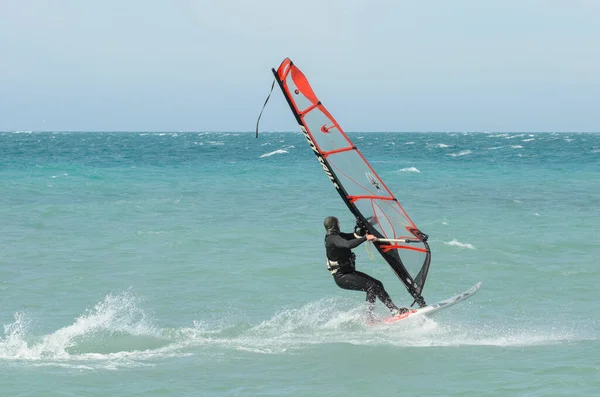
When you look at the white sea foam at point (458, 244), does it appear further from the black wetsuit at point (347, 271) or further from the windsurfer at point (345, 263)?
the black wetsuit at point (347, 271)

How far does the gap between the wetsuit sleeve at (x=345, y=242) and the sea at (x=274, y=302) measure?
109 cm

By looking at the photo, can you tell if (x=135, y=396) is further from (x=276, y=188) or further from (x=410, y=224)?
(x=276, y=188)

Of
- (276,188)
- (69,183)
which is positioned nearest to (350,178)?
(276,188)

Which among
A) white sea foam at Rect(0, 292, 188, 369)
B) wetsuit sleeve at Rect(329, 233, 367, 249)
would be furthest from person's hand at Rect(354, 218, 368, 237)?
white sea foam at Rect(0, 292, 188, 369)

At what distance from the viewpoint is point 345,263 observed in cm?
863

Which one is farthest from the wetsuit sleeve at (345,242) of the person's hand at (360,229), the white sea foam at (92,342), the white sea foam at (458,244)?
the white sea foam at (458,244)

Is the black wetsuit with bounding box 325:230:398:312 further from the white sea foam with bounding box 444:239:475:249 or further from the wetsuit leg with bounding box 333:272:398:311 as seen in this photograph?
the white sea foam with bounding box 444:239:475:249

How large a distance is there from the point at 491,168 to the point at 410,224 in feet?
97.9

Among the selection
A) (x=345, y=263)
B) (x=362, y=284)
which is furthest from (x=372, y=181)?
(x=362, y=284)

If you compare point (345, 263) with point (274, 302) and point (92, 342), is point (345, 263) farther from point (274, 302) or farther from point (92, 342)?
point (92, 342)

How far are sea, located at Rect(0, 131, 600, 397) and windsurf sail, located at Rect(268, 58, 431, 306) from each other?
722mm

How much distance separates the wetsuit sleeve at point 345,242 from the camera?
819 centimetres

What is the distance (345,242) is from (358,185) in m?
1.09

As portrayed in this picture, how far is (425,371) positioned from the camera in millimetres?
7418
